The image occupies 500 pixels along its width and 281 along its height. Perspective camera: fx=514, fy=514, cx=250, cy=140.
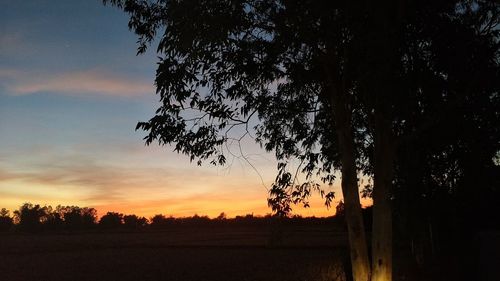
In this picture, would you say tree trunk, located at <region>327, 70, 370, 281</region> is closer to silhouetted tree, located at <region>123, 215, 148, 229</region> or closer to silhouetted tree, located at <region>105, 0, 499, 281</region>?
silhouetted tree, located at <region>105, 0, 499, 281</region>

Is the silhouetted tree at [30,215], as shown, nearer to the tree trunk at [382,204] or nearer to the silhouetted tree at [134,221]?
the silhouetted tree at [134,221]

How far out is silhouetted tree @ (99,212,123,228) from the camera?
147875mm

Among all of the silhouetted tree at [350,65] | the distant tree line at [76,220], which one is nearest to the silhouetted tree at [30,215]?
the distant tree line at [76,220]

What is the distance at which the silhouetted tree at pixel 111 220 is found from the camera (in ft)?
485

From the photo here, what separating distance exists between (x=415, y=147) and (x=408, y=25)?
5392 millimetres

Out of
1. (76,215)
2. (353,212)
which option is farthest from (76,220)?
(353,212)

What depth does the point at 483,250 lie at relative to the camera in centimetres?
1405

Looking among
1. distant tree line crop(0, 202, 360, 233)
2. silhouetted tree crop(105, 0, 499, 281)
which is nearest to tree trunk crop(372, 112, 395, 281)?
silhouetted tree crop(105, 0, 499, 281)

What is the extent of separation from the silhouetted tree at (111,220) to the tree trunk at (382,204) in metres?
142

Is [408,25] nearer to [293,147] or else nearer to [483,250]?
[293,147]

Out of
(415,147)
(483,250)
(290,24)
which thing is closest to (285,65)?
(290,24)

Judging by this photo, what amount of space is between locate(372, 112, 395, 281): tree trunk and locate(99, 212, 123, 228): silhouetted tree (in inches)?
5576

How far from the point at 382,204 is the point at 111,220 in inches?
5775

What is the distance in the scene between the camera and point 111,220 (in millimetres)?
150500
